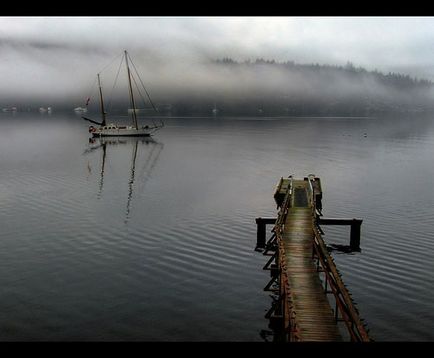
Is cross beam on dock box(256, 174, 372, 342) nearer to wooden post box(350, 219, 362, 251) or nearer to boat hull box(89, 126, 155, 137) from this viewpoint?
wooden post box(350, 219, 362, 251)

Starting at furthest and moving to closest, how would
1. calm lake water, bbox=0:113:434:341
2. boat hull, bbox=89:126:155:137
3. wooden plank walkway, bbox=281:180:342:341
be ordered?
boat hull, bbox=89:126:155:137 < calm lake water, bbox=0:113:434:341 < wooden plank walkway, bbox=281:180:342:341

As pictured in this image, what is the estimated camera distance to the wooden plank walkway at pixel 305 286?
20406mm

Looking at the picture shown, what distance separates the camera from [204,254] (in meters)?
39.7

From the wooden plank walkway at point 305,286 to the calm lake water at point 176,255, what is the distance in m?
3.75

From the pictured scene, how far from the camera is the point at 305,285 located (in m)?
25.5

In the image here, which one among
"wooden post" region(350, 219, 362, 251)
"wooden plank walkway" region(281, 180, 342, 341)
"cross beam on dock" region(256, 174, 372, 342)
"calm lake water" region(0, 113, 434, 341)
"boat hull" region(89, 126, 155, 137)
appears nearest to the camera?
"cross beam on dock" region(256, 174, 372, 342)

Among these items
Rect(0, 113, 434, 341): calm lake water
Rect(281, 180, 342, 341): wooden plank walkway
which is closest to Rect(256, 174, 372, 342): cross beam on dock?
Rect(281, 180, 342, 341): wooden plank walkway

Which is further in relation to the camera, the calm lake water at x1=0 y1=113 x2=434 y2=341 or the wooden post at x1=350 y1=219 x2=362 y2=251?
the wooden post at x1=350 y1=219 x2=362 y2=251

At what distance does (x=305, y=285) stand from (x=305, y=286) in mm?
131

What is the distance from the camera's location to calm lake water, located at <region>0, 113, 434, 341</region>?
1070 inches

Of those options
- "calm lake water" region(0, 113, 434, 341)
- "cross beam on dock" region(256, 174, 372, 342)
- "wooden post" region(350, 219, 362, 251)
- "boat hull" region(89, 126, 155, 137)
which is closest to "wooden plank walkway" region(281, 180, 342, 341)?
"cross beam on dock" region(256, 174, 372, 342)

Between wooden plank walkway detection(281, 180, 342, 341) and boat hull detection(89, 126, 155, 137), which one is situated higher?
boat hull detection(89, 126, 155, 137)

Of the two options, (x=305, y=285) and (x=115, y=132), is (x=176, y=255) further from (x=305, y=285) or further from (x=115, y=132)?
(x=115, y=132)
